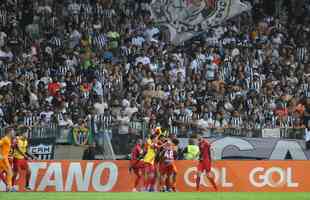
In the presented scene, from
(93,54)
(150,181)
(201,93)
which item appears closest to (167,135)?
(150,181)

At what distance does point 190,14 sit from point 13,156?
10565 mm

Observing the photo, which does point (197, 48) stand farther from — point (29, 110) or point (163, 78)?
point (29, 110)

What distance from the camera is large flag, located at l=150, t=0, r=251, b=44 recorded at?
35.0m

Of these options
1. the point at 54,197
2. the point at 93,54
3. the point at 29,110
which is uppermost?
the point at 93,54

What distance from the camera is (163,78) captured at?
32.8 metres

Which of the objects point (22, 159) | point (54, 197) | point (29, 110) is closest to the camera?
point (54, 197)

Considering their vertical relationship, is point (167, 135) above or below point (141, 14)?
below

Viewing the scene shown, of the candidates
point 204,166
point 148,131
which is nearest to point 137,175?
point 148,131

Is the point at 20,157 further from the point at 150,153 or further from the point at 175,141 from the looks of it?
the point at 175,141

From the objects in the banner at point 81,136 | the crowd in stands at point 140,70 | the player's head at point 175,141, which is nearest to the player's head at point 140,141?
the crowd in stands at point 140,70

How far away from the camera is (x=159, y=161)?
28.5 meters

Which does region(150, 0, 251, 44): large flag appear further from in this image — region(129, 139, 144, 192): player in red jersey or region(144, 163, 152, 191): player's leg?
region(144, 163, 152, 191): player's leg

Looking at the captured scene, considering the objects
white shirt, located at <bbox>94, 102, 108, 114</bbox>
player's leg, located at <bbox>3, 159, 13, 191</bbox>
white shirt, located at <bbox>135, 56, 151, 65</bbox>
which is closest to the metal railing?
white shirt, located at <bbox>94, 102, 108, 114</bbox>

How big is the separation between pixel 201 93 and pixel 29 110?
611cm
